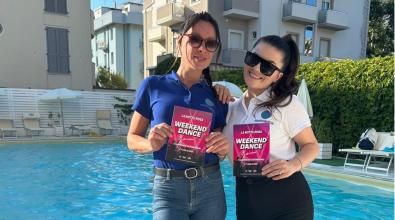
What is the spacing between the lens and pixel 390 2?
79.3 ft

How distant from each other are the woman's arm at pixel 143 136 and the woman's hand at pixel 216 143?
0.19 metres

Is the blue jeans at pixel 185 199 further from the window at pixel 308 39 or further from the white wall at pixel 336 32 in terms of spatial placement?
the window at pixel 308 39

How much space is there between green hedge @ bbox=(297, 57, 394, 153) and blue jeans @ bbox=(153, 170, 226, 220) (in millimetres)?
8117

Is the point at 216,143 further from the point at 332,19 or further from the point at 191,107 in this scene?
the point at 332,19

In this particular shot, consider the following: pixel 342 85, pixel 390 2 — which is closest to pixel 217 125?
pixel 342 85

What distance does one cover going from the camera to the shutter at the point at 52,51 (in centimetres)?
1906

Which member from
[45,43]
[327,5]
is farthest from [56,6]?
[327,5]

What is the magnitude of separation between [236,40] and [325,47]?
6154mm

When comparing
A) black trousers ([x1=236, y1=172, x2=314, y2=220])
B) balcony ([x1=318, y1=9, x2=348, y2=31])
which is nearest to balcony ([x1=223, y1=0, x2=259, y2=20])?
balcony ([x1=318, y1=9, x2=348, y2=31])

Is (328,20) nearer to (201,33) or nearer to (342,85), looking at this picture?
(342,85)

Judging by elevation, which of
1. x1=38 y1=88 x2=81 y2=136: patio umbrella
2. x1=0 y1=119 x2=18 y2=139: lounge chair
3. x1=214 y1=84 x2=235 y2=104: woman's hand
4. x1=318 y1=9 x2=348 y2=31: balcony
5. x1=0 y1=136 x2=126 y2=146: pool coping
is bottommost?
x1=0 y1=136 x2=126 y2=146: pool coping

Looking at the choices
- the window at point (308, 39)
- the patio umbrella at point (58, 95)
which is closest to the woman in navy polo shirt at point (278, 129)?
the patio umbrella at point (58, 95)

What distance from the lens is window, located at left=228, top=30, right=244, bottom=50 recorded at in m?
20.1

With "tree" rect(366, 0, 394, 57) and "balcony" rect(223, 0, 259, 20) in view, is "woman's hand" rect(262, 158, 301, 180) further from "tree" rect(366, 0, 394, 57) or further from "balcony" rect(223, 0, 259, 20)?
"tree" rect(366, 0, 394, 57)
